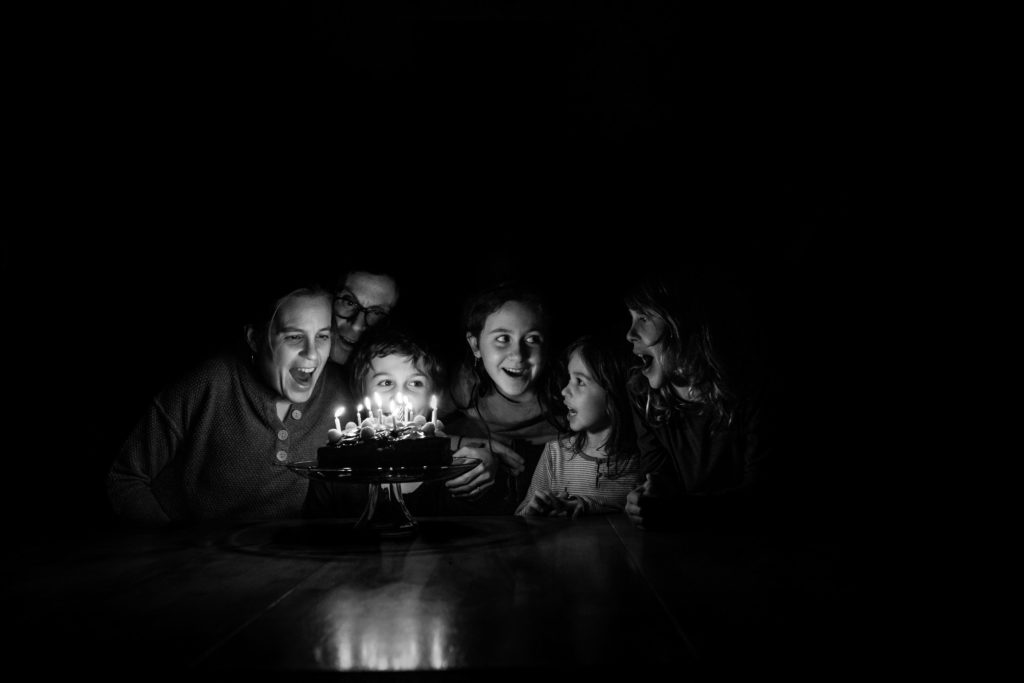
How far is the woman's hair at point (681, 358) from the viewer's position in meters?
3.16

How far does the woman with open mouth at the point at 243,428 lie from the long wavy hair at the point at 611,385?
43.9 inches

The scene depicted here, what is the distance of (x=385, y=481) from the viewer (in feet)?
7.98

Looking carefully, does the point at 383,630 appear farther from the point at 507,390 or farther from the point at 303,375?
the point at 303,375

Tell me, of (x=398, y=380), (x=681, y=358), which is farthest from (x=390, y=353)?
(x=681, y=358)

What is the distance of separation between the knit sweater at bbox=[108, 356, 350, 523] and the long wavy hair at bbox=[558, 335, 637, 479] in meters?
1.18

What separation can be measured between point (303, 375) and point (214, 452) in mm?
517

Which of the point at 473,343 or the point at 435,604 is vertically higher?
the point at 473,343

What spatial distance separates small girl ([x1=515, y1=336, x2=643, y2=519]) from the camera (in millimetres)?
3211

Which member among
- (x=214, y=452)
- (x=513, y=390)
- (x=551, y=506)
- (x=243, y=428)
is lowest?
(x=551, y=506)

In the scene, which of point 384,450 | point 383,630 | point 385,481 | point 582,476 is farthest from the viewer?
point 582,476

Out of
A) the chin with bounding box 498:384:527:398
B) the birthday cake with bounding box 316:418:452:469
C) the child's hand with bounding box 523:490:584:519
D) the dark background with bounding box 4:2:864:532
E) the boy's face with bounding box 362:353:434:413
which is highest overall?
the dark background with bounding box 4:2:864:532

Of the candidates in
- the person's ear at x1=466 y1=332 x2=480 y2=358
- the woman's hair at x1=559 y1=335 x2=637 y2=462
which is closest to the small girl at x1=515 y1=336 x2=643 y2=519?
the woman's hair at x1=559 y1=335 x2=637 y2=462

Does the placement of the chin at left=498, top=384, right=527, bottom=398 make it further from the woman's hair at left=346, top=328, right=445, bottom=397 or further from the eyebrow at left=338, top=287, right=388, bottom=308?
the eyebrow at left=338, top=287, right=388, bottom=308

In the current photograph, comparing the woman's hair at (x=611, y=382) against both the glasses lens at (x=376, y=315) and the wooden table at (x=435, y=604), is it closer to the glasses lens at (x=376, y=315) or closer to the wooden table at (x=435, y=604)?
the wooden table at (x=435, y=604)
